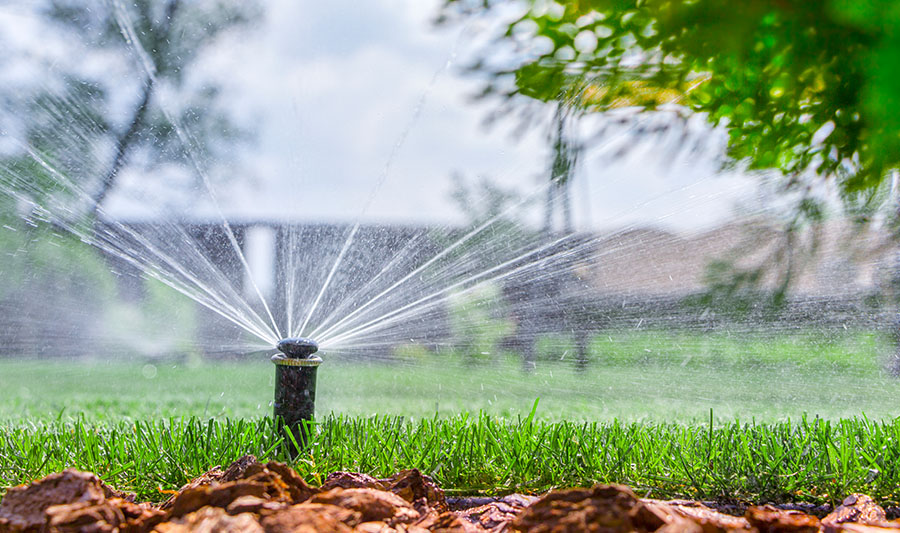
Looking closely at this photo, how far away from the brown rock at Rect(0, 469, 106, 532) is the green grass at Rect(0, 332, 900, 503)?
0.53 metres

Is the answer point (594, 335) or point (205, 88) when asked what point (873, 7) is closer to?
point (594, 335)

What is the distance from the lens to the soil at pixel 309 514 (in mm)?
868

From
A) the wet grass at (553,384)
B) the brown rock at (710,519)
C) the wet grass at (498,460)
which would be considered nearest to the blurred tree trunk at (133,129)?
the wet grass at (553,384)

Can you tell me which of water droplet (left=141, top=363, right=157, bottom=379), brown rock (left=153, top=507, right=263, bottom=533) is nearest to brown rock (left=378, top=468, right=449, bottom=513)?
brown rock (left=153, top=507, right=263, bottom=533)

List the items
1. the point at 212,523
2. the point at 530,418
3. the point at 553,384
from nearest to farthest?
the point at 212,523
the point at 530,418
the point at 553,384

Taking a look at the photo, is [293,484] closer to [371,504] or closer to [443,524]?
[371,504]

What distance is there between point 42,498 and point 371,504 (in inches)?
20.5

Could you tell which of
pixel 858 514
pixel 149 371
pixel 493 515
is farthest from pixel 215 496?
pixel 149 371

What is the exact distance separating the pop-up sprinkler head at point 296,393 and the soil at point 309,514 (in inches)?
23.9

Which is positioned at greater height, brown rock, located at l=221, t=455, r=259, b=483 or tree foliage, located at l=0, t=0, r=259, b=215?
tree foliage, located at l=0, t=0, r=259, b=215

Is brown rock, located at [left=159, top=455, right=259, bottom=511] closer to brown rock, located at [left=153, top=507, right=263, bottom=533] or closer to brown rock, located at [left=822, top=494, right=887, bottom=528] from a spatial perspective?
brown rock, located at [left=153, top=507, right=263, bottom=533]

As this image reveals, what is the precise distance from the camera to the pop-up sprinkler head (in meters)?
1.70

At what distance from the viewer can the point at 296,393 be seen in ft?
5.66

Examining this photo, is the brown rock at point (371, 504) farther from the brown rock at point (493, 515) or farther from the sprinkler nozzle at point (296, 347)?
the sprinkler nozzle at point (296, 347)
